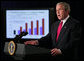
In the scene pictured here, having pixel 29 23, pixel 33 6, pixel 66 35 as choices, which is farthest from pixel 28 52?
pixel 33 6

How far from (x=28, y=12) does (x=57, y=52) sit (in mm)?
1487

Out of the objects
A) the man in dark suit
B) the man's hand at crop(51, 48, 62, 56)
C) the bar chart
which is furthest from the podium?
the bar chart

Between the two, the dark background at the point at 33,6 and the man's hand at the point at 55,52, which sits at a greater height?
the dark background at the point at 33,6

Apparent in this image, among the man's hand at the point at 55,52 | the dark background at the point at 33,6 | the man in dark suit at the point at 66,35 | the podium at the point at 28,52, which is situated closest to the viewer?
the podium at the point at 28,52

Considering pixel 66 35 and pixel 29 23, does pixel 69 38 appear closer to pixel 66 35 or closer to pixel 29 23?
pixel 66 35

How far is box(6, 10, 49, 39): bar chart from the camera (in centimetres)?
309

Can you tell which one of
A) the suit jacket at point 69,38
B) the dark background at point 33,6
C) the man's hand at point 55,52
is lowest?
the man's hand at point 55,52

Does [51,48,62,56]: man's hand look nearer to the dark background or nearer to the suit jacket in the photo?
the suit jacket

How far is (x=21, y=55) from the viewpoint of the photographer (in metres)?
1.59

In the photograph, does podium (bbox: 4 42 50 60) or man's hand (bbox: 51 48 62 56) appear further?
man's hand (bbox: 51 48 62 56)

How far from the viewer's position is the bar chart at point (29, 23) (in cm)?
309

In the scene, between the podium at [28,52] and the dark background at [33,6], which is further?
the dark background at [33,6]

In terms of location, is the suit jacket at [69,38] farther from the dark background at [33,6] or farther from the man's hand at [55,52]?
the dark background at [33,6]

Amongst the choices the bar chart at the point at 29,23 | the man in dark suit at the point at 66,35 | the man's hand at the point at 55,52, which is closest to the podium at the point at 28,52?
the man's hand at the point at 55,52
